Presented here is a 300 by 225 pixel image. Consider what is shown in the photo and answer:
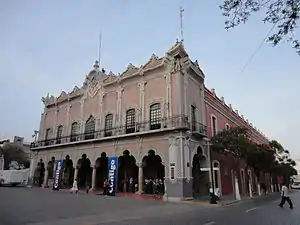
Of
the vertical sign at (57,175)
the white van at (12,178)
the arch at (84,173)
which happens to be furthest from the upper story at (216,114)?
the white van at (12,178)

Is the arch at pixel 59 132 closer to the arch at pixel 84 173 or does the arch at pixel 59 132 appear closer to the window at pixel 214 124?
the arch at pixel 84 173

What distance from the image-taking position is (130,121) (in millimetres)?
25594

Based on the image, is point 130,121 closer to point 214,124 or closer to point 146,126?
point 146,126

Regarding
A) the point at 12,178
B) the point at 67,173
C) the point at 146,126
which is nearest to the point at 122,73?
the point at 146,126

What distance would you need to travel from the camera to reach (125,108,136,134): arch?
25.1 m

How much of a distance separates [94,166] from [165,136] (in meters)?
8.86

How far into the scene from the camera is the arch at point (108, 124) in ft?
87.8

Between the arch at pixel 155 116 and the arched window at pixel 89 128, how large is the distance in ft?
24.8

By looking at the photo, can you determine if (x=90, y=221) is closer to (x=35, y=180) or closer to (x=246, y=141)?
(x=246, y=141)

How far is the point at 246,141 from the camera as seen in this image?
2322 centimetres

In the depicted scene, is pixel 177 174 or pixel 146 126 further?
pixel 146 126

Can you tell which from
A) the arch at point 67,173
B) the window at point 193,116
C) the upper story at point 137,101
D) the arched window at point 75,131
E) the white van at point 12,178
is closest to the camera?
the upper story at point 137,101

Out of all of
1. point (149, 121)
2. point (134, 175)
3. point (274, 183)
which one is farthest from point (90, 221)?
point (274, 183)

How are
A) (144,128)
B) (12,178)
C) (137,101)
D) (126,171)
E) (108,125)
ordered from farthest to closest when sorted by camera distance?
(12,178) < (108,125) < (126,171) < (137,101) < (144,128)
